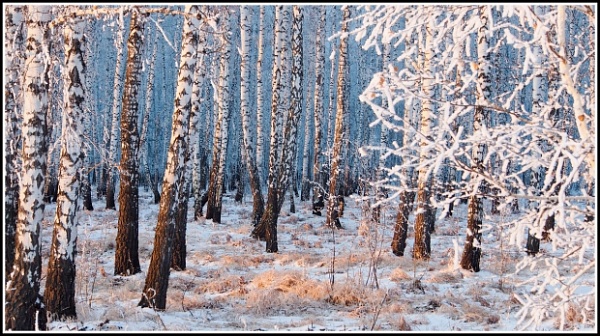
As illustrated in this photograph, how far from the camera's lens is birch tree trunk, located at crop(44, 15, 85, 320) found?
5.39 meters

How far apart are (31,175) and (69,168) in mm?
666

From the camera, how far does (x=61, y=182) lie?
5453 mm

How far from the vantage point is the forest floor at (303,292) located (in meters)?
6.11

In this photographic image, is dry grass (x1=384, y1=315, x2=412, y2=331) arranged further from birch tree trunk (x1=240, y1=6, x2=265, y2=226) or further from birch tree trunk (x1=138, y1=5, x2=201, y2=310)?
birch tree trunk (x1=240, y1=6, x2=265, y2=226)

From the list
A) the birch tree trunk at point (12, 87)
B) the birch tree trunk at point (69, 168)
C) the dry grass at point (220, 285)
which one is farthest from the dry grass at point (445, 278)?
the birch tree trunk at point (12, 87)

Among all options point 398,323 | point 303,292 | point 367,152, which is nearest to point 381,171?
point 303,292

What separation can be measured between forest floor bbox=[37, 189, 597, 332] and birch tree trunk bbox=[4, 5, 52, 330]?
0.68m

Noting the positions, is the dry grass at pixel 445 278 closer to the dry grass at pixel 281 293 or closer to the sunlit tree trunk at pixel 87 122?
the dry grass at pixel 281 293

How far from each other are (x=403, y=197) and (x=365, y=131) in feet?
57.0

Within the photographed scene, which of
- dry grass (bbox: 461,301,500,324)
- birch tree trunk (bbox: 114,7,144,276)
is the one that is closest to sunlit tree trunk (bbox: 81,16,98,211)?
birch tree trunk (bbox: 114,7,144,276)

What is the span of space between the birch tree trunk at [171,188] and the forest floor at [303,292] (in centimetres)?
31

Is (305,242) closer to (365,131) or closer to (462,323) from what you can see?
(462,323)

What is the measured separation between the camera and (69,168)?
5.42 m

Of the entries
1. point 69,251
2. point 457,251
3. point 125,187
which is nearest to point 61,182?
point 69,251
